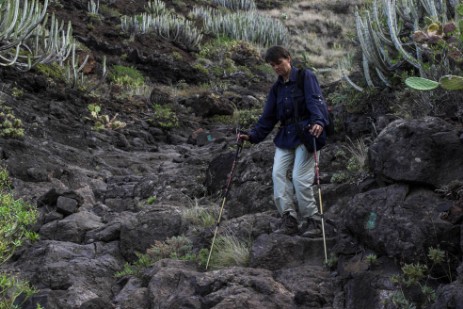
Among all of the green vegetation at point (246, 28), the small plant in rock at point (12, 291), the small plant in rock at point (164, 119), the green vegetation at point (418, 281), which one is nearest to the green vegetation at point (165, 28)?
the green vegetation at point (246, 28)

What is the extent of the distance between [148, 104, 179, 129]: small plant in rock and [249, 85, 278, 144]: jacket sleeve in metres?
7.69

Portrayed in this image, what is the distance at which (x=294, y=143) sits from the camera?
6414 millimetres

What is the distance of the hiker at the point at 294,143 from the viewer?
250 inches

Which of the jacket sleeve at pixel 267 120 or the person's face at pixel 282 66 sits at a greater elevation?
the person's face at pixel 282 66

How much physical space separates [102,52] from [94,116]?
6192mm

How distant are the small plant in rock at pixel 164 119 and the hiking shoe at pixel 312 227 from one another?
8.35 metres

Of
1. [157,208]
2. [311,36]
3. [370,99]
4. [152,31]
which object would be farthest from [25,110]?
[311,36]

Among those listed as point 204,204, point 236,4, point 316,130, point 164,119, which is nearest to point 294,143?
point 316,130

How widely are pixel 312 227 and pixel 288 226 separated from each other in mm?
233

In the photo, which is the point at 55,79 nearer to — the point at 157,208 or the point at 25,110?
the point at 25,110

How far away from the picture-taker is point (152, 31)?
2267 centimetres

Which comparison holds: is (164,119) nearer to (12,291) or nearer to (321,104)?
(321,104)

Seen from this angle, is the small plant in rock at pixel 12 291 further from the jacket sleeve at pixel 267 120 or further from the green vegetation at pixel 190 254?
the jacket sleeve at pixel 267 120

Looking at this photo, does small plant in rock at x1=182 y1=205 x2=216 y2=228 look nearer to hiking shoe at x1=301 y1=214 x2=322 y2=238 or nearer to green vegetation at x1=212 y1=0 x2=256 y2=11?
hiking shoe at x1=301 y1=214 x2=322 y2=238
